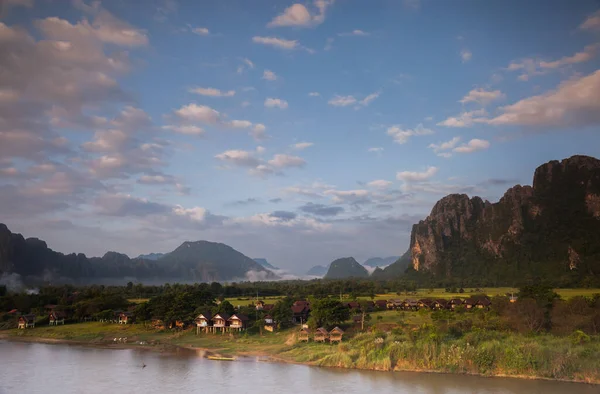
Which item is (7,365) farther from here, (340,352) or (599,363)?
(599,363)

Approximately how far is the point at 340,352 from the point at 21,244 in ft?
481

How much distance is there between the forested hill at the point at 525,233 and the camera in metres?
93.9

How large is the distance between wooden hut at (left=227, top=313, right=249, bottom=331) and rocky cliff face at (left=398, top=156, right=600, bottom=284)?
230 ft

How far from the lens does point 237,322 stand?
1821 inches

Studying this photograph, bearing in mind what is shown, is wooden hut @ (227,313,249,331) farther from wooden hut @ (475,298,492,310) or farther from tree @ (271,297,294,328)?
wooden hut @ (475,298,492,310)

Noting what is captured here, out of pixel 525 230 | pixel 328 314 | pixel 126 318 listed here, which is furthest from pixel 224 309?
pixel 525 230

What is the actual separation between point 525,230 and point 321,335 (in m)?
86.3

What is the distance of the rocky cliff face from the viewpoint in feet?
315

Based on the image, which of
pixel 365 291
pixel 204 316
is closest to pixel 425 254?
pixel 365 291

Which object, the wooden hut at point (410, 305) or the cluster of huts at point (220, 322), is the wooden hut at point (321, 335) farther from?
the wooden hut at point (410, 305)

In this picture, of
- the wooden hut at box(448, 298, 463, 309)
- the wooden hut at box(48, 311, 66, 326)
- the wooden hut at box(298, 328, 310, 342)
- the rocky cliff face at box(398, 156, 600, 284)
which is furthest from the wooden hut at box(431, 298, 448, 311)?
the wooden hut at box(48, 311, 66, 326)

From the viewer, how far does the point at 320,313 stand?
40406 mm

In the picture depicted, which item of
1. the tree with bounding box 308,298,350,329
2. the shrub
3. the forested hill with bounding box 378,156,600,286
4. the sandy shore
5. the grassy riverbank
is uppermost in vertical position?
the forested hill with bounding box 378,156,600,286

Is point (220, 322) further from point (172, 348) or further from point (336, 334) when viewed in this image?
point (336, 334)
